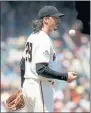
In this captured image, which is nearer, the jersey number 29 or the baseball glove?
the jersey number 29

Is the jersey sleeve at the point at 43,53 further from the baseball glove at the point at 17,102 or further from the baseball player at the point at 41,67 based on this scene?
the baseball glove at the point at 17,102

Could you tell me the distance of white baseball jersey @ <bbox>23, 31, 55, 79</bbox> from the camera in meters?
4.89

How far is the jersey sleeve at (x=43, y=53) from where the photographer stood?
4.87 meters

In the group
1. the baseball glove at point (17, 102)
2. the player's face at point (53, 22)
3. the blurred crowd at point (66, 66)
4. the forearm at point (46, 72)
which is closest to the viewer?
the forearm at point (46, 72)

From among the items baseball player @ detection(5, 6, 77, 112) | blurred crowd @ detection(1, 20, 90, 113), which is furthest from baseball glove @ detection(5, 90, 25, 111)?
blurred crowd @ detection(1, 20, 90, 113)

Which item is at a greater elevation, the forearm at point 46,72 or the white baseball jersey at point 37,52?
the white baseball jersey at point 37,52

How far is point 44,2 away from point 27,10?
0.30m

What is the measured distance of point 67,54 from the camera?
869cm

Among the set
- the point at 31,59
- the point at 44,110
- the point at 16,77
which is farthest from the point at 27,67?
the point at 16,77

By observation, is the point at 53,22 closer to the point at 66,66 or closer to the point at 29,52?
the point at 29,52

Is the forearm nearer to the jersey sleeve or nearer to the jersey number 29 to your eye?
the jersey sleeve

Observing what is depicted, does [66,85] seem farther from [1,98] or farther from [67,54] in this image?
[1,98]

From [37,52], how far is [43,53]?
9cm

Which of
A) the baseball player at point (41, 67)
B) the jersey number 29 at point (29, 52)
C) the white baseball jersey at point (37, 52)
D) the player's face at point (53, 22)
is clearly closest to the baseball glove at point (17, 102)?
the baseball player at point (41, 67)
